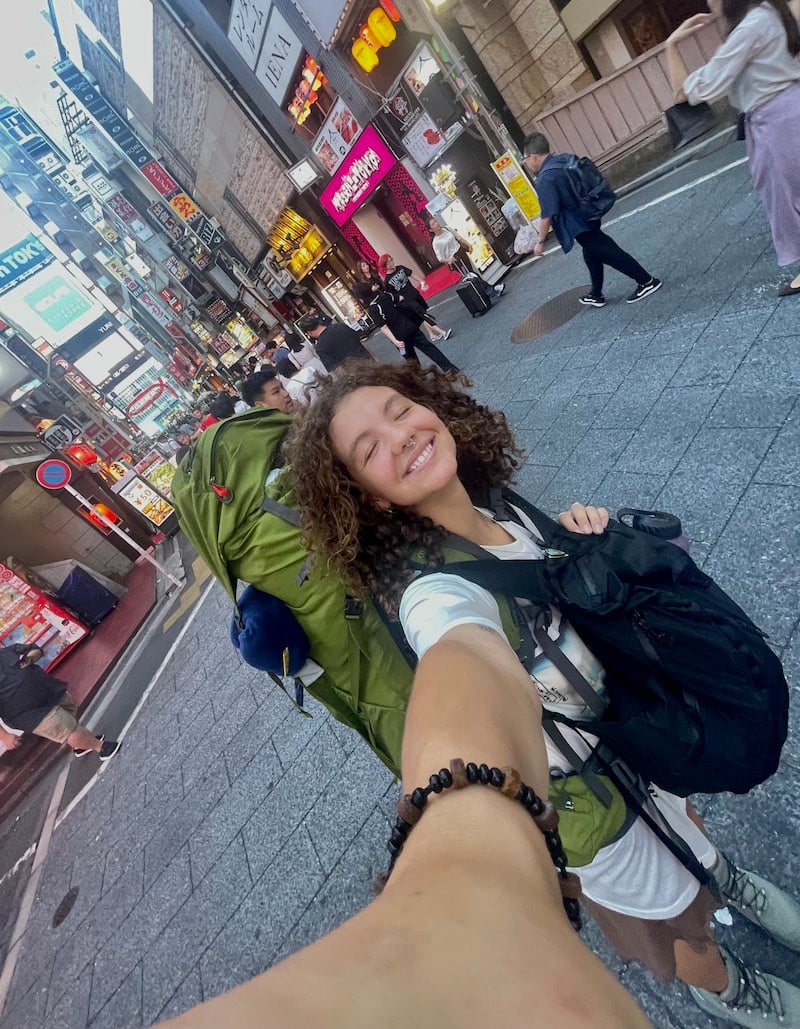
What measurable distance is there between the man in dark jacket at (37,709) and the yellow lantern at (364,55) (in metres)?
12.9

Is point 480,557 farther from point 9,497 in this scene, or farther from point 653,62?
point 9,497

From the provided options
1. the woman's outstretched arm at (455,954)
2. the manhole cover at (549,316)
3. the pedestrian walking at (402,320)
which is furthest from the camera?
the pedestrian walking at (402,320)

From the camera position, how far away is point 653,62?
8.18m

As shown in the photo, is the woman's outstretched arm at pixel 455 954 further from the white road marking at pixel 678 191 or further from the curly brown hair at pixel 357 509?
the white road marking at pixel 678 191

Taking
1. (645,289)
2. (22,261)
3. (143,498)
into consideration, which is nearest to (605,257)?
(645,289)

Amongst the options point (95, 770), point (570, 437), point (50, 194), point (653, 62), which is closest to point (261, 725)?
point (95, 770)

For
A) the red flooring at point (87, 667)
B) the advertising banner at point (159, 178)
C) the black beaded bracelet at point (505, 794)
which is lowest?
the red flooring at point (87, 667)

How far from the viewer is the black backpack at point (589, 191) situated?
5.15 metres

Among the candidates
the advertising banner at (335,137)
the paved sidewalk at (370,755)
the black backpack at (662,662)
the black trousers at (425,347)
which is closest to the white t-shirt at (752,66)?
the paved sidewalk at (370,755)

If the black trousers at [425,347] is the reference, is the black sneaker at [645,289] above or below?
below

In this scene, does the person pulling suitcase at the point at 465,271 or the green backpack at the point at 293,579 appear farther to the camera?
the person pulling suitcase at the point at 465,271

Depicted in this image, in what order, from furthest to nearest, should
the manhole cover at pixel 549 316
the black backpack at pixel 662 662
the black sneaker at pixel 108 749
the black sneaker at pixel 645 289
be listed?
1. the manhole cover at pixel 549 316
2. the black sneaker at pixel 108 749
3. the black sneaker at pixel 645 289
4. the black backpack at pixel 662 662

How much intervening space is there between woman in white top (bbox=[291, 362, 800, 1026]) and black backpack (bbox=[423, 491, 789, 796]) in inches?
2.5

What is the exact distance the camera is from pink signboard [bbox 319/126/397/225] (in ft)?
42.9
